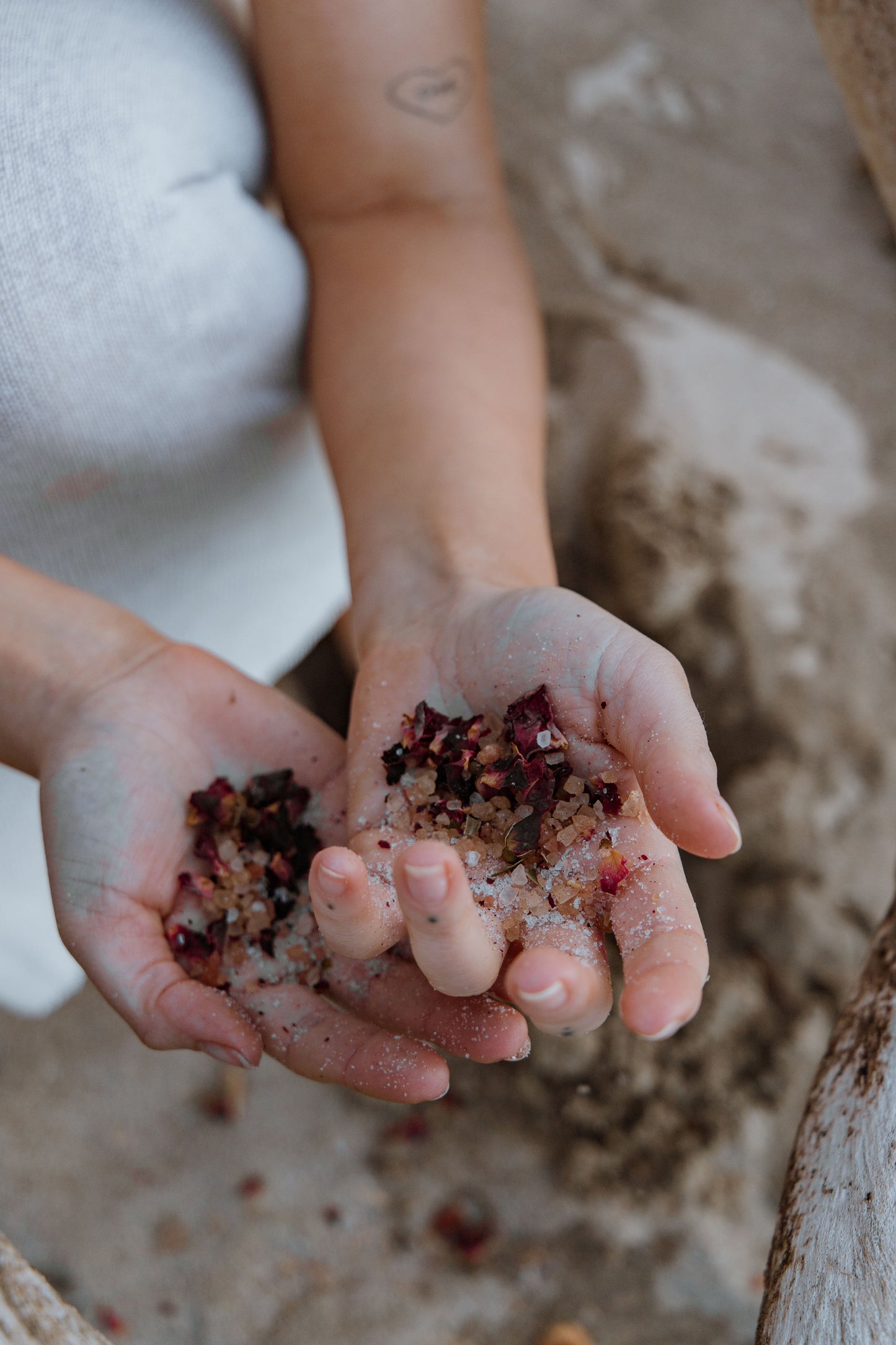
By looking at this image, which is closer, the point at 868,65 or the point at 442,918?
the point at 442,918

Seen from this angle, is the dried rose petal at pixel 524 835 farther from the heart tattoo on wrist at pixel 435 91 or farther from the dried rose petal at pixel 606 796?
the heart tattoo on wrist at pixel 435 91

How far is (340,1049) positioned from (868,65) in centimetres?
115

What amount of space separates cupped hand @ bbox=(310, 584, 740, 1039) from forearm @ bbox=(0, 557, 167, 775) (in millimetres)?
280

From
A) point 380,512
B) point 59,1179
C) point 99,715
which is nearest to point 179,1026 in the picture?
point 99,715

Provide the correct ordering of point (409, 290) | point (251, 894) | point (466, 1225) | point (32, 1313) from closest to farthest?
point (32, 1313)
point (251, 894)
point (409, 290)
point (466, 1225)

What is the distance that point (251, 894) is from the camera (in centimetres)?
97

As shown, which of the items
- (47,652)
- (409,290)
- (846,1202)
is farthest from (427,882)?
(409,290)

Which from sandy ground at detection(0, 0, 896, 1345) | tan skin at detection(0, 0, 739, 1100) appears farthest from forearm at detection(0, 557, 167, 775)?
sandy ground at detection(0, 0, 896, 1345)

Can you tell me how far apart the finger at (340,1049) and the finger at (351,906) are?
0.08 meters

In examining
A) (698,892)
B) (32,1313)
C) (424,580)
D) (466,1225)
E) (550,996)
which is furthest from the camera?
(698,892)

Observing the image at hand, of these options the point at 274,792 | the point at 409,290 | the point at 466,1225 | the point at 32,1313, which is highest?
the point at 409,290

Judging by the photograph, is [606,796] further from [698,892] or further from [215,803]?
[698,892]

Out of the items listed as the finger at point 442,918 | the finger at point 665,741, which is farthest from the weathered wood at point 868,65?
the finger at point 442,918

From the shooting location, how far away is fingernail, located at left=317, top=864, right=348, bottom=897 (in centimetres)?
73
